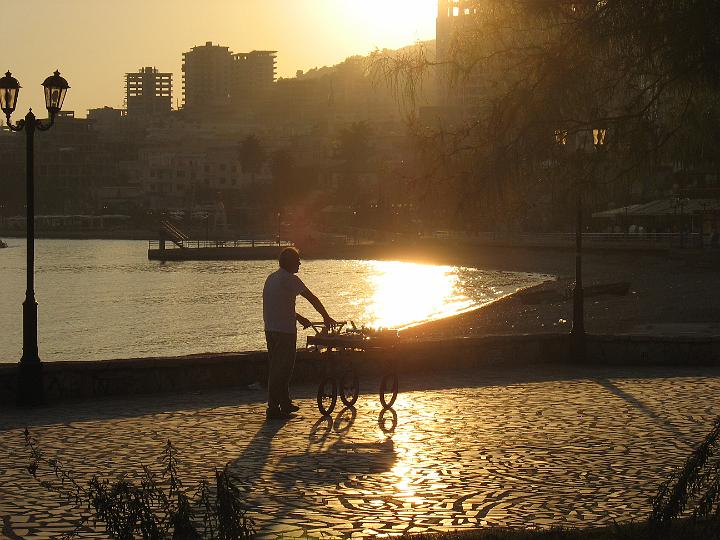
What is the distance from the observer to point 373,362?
17.8 m

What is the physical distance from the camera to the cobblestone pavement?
9.02 metres

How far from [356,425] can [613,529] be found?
18.1 feet

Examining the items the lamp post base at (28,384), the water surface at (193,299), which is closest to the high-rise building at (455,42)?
the lamp post base at (28,384)

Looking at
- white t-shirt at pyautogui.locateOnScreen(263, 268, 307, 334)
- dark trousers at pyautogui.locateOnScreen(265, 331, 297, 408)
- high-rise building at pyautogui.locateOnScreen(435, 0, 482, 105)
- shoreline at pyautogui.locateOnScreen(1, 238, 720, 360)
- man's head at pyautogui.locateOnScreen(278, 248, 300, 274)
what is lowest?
shoreline at pyautogui.locateOnScreen(1, 238, 720, 360)

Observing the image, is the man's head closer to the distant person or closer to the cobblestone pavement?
the distant person

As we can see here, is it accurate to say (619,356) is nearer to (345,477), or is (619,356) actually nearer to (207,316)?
(345,477)

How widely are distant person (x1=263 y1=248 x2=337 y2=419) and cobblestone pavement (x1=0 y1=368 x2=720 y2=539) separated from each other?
1.32 feet

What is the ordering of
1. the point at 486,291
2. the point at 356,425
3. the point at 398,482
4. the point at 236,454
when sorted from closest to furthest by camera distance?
1. the point at 398,482
2. the point at 236,454
3. the point at 356,425
4. the point at 486,291

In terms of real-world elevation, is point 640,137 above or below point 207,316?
above

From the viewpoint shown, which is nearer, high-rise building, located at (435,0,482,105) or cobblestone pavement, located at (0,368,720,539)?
cobblestone pavement, located at (0,368,720,539)

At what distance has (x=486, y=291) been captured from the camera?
239ft

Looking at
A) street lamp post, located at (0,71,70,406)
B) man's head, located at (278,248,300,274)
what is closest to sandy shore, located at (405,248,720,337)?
street lamp post, located at (0,71,70,406)

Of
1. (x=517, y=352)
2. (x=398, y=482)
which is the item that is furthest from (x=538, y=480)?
(x=517, y=352)

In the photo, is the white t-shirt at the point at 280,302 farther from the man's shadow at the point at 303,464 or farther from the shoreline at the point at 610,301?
the shoreline at the point at 610,301
